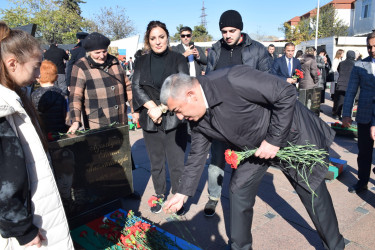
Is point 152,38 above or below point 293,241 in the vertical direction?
above

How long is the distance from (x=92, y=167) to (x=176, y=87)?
152 centimetres

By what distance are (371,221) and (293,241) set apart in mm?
968

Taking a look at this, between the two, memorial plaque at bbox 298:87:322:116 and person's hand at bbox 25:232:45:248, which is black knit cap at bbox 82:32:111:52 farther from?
memorial plaque at bbox 298:87:322:116

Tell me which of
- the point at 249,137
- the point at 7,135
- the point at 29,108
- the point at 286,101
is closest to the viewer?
the point at 7,135

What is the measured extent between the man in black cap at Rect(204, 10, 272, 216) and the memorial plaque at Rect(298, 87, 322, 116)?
286 centimetres

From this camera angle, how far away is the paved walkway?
2.91 m

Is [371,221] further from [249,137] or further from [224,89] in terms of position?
[224,89]

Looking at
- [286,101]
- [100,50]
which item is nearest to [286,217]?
[286,101]

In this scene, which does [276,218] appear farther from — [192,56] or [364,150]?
[192,56]

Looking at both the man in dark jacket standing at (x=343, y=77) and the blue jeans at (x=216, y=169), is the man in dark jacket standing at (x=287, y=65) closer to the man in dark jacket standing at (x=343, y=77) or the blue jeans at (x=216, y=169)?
the man in dark jacket standing at (x=343, y=77)

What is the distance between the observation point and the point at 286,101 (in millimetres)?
2006

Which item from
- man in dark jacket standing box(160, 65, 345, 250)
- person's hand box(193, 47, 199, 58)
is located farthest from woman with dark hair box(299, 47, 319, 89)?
man in dark jacket standing box(160, 65, 345, 250)

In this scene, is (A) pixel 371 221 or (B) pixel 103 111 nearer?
(A) pixel 371 221

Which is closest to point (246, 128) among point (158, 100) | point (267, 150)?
point (267, 150)
